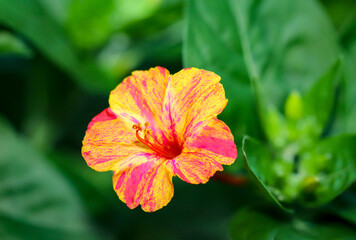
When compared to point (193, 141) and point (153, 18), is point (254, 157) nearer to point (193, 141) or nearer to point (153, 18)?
point (193, 141)

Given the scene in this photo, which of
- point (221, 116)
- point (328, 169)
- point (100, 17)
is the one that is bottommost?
point (328, 169)

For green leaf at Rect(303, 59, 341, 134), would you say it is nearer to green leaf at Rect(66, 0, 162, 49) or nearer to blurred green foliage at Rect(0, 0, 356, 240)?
blurred green foliage at Rect(0, 0, 356, 240)

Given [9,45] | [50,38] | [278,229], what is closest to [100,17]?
[50,38]

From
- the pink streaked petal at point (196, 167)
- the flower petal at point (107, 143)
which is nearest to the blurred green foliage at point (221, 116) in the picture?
the pink streaked petal at point (196, 167)

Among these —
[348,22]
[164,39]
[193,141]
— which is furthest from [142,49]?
[193,141]

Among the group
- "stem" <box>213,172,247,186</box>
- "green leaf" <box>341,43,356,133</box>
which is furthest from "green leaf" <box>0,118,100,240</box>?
"green leaf" <box>341,43,356,133</box>

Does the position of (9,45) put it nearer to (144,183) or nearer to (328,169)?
(144,183)
